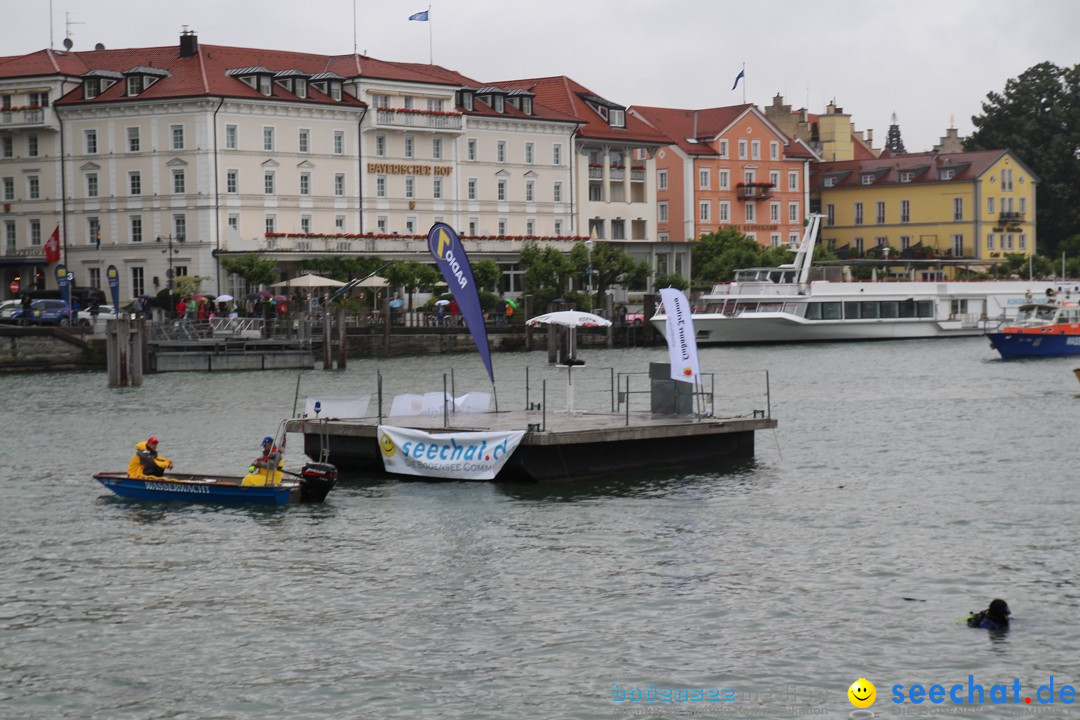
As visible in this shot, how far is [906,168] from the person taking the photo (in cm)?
13875

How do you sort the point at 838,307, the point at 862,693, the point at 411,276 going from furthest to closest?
the point at 838,307
the point at 411,276
the point at 862,693

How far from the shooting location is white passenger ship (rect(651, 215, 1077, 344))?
303 ft

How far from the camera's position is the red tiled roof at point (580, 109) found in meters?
111

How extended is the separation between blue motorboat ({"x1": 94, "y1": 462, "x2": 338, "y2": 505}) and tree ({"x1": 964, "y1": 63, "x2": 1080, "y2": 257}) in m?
119

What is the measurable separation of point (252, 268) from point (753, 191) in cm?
4954

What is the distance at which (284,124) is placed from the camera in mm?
94562

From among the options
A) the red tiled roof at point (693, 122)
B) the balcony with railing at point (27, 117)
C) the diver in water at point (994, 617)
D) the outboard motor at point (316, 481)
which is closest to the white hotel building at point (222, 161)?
the balcony with railing at point (27, 117)

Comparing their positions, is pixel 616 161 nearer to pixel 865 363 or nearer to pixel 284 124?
pixel 284 124

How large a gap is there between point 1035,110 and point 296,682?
450 feet

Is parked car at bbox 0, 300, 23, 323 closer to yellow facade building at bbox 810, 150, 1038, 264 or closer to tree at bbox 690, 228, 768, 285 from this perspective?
tree at bbox 690, 228, 768, 285

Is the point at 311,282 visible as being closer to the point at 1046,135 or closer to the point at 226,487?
the point at 226,487

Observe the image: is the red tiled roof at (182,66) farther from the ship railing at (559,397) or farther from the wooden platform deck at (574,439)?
the wooden platform deck at (574,439)

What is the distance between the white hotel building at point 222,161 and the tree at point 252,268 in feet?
10.4

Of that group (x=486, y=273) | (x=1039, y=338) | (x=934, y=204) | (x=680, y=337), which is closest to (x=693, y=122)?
(x=934, y=204)
